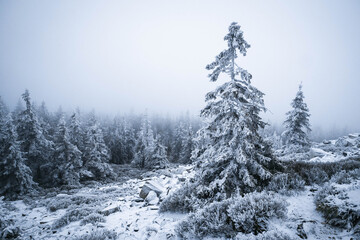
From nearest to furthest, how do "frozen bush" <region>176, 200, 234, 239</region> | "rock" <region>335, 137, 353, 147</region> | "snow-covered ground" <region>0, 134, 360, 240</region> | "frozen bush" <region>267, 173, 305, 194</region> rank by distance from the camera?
"snow-covered ground" <region>0, 134, 360, 240</region>, "frozen bush" <region>176, 200, 234, 239</region>, "frozen bush" <region>267, 173, 305, 194</region>, "rock" <region>335, 137, 353, 147</region>

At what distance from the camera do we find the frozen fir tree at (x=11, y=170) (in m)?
17.7

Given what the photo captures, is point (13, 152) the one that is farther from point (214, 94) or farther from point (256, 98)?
point (256, 98)

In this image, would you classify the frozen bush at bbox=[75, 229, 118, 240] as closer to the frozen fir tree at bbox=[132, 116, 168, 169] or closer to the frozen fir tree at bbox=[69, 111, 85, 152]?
the frozen fir tree at bbox=[69, 111, 85, 152]

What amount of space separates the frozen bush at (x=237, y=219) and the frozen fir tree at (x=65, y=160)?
2274 cm

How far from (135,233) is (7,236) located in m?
6.00

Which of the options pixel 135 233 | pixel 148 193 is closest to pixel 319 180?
pixel 135 233

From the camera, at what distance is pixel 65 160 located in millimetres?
22734

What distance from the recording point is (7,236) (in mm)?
7285

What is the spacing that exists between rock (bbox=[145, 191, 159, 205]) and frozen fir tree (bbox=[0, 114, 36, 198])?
16.8 m

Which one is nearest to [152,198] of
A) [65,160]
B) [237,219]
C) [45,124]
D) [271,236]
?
[237,219]

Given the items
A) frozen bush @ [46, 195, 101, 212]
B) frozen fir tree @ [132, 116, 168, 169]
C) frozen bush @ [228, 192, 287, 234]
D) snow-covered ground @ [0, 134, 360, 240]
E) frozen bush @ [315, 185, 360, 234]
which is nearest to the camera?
frozen bush @ [315, 185, 360, 234]

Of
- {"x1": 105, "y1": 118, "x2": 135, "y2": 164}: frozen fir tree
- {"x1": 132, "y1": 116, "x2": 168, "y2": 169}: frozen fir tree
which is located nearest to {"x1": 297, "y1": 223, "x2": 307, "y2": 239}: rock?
{"x1": 132, "y1": 116, "x2": 168, "y2": 169}: frozen fir tree

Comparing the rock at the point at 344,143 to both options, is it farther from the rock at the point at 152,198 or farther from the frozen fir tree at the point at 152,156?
the frozen fir tree at the point at 152,156

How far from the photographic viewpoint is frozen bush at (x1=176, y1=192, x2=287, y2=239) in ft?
14.9
